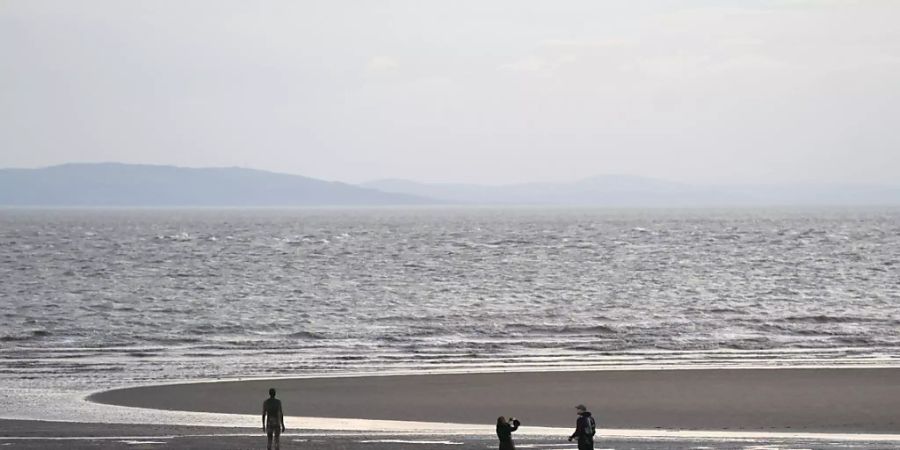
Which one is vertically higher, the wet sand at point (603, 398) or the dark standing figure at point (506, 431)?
the dark standing figure at point (506, 431)

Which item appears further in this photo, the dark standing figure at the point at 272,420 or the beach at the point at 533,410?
the beach at the point at 533,410

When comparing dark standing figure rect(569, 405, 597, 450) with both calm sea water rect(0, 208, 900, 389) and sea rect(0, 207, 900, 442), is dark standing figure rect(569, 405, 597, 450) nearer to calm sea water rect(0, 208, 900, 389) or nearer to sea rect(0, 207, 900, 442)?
sea rect(0, 207, 900, 442)

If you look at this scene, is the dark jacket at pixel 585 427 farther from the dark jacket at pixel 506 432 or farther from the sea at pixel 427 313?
the sea at pixel 427 313

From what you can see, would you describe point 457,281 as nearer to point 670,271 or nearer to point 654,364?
point 670,271

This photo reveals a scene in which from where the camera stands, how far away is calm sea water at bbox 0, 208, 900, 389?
117 feet

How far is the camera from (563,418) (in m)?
25.3

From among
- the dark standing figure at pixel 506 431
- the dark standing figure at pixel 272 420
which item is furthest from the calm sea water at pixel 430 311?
the dark standing figure at pixel 506 431

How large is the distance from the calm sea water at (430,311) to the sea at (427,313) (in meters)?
0.10

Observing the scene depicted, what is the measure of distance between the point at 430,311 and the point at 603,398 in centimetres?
2637

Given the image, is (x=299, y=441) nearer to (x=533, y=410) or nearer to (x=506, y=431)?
(x=506, y=431)

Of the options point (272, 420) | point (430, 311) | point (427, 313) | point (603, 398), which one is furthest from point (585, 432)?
point (430, 311)

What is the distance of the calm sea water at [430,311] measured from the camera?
35594 millimetres

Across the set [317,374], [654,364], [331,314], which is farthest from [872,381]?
[331,314]

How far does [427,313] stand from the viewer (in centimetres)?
5250
